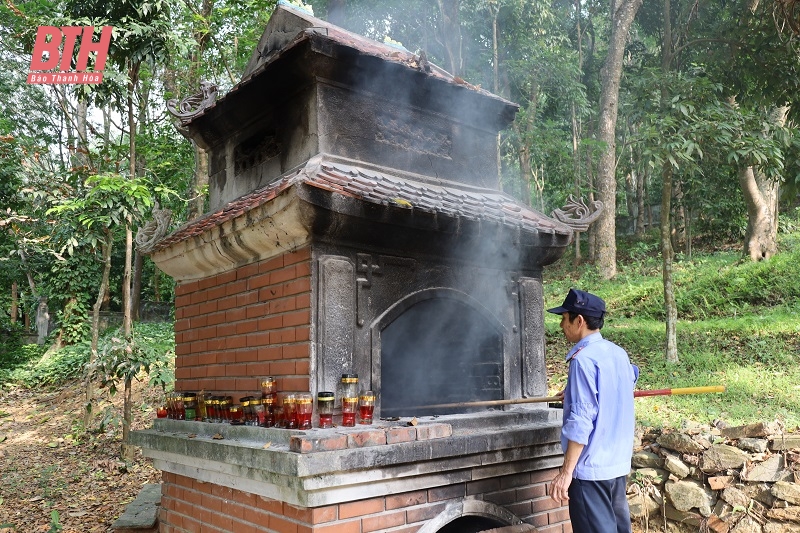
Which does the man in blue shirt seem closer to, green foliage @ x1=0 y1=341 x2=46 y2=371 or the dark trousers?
the dark trousers

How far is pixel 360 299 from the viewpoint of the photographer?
12.9ft

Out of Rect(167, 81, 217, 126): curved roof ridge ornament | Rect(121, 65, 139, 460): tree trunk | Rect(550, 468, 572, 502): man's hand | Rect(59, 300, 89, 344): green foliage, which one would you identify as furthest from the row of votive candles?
Rect(59, 300, 89, 344): green foliage

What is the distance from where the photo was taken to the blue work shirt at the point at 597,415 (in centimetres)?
355

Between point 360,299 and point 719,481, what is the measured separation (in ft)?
13.8

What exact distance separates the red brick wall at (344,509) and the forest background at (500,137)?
4299mm

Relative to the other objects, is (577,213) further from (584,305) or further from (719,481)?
(719,481)

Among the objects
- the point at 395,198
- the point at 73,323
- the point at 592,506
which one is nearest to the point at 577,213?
the point at 395,198

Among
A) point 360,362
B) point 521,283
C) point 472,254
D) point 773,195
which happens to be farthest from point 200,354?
point 773,195

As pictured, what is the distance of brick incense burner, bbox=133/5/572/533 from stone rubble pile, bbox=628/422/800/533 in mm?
2038

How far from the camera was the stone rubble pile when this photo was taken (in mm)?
5496

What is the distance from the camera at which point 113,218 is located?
806cm

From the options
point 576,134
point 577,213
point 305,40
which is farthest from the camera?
point 576,134

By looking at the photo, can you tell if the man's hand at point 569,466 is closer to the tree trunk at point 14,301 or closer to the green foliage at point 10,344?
the green foliage at point 10,344

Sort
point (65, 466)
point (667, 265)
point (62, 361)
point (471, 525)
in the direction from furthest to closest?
point (62, 361), point (667, 265), point (65, 466), point (471, 525)
